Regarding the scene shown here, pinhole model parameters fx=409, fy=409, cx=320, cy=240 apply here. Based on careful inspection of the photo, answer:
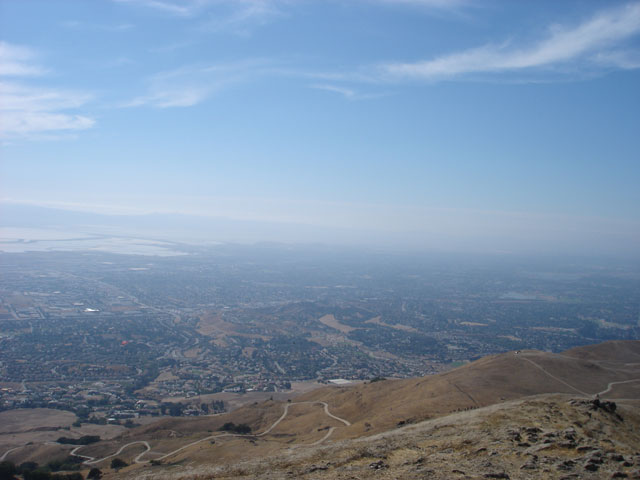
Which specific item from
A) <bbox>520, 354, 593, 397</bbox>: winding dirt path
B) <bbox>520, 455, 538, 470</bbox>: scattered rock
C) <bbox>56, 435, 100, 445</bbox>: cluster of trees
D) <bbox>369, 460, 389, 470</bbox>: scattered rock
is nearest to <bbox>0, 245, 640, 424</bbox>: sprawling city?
<bbox>56, 435, 100, 445</bbox>: cluster of trees

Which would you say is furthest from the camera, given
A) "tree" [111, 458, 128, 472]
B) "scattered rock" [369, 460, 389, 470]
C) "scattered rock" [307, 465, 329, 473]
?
"tree" [111, 458, 128, 472]

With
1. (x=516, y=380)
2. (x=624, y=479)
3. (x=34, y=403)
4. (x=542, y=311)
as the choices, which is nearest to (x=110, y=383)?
(x=34, y=403)

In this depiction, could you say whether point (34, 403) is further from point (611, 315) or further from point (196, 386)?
point (611, 315)

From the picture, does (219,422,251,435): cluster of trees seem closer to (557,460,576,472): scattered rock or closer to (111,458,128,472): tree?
(111,458,128,472): tree

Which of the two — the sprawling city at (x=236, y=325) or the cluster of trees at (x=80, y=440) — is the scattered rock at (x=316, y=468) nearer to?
the cluster of trees at (x=80, y=440)

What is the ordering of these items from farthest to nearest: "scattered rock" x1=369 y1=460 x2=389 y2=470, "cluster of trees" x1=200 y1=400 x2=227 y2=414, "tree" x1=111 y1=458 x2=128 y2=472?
"cluster of trees" x1=200 y1=400 x2=227 y2=414 → "tree" x1=111 y1=458 x2=128 y2=472 → "scattered rock" x1=369 y1=460 x2=389 y2=470

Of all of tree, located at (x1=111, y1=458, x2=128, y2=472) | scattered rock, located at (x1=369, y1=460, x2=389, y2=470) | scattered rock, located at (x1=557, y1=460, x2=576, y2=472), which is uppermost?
scattered rock, located at (x1=557, y1=460, x2=576, y2=472)

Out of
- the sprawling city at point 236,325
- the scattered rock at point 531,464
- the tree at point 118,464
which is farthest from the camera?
the sprawling city at point 236,325

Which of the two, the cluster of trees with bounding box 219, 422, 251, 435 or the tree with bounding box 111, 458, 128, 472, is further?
the cluster of trees with bounding box 219, 422, 251, 435

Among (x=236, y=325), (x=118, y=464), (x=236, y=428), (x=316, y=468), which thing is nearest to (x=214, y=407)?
(x=236, y=428)

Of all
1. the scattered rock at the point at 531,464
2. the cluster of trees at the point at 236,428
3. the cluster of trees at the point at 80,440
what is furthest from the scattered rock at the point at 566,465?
the cluster of trees at the point at 80,440

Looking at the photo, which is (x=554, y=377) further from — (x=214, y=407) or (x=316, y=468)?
(x=214, y=407)
